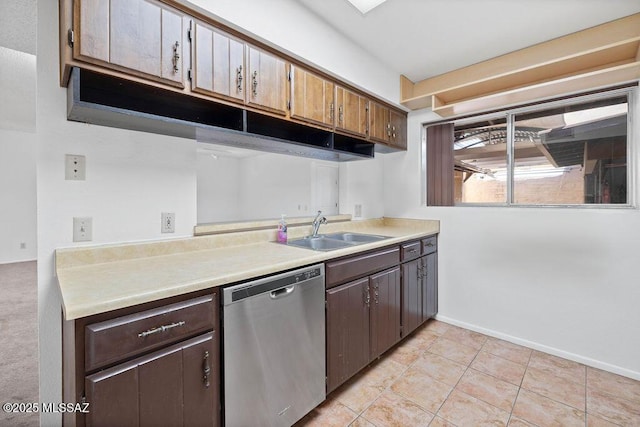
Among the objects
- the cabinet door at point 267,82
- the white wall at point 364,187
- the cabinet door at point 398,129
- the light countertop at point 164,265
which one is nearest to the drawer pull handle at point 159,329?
the light countertop at point 164,265

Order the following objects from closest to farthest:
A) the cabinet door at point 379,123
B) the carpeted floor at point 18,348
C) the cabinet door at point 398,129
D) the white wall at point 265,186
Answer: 1. the carpeted floor at point 18,348
2. the white wall at point 265,186
3. the cabinet door at point 379,123
4. the cabinet door at point 398,129

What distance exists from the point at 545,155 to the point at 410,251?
4.47 ft

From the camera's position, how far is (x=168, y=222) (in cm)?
160

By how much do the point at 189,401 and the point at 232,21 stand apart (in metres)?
1.72

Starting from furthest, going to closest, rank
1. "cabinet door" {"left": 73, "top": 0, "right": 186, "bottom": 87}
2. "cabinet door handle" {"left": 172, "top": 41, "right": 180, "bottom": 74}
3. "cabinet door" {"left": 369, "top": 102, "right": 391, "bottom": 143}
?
1. "cabinet door" {"left": 369, "top": 102, "right": 391, "bottom": 143}
2. "cabinet door handle" {"left": 172, "top": 41, "right": 180, "bottom": 74}
3. "cabinet door" {"left": 73, "top": 0, "right": 186, "bottom": 87}

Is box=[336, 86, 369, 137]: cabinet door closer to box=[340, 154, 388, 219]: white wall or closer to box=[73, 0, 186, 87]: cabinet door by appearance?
box=[340, 154, 388, 219]: white wall

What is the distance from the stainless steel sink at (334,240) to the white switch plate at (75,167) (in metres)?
1.25

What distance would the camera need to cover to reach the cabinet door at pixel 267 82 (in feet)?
5.12

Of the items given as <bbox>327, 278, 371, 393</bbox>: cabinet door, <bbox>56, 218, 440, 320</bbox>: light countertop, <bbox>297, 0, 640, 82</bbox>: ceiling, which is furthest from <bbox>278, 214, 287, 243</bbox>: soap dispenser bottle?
<bbox>297, 0, 640, 82</bbox>: ceiling

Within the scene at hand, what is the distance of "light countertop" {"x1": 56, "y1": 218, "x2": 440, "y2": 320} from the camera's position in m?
0.93

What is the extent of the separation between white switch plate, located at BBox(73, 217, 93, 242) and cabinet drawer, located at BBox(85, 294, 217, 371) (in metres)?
0.69

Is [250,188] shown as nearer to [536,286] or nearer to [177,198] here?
[177,198]

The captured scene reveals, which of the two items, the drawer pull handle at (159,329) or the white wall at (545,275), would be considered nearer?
the drawer pull handle at (159,329)

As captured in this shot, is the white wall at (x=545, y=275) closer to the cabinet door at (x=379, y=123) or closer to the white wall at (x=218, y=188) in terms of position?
the cabinet door at (x=379, y=123)
